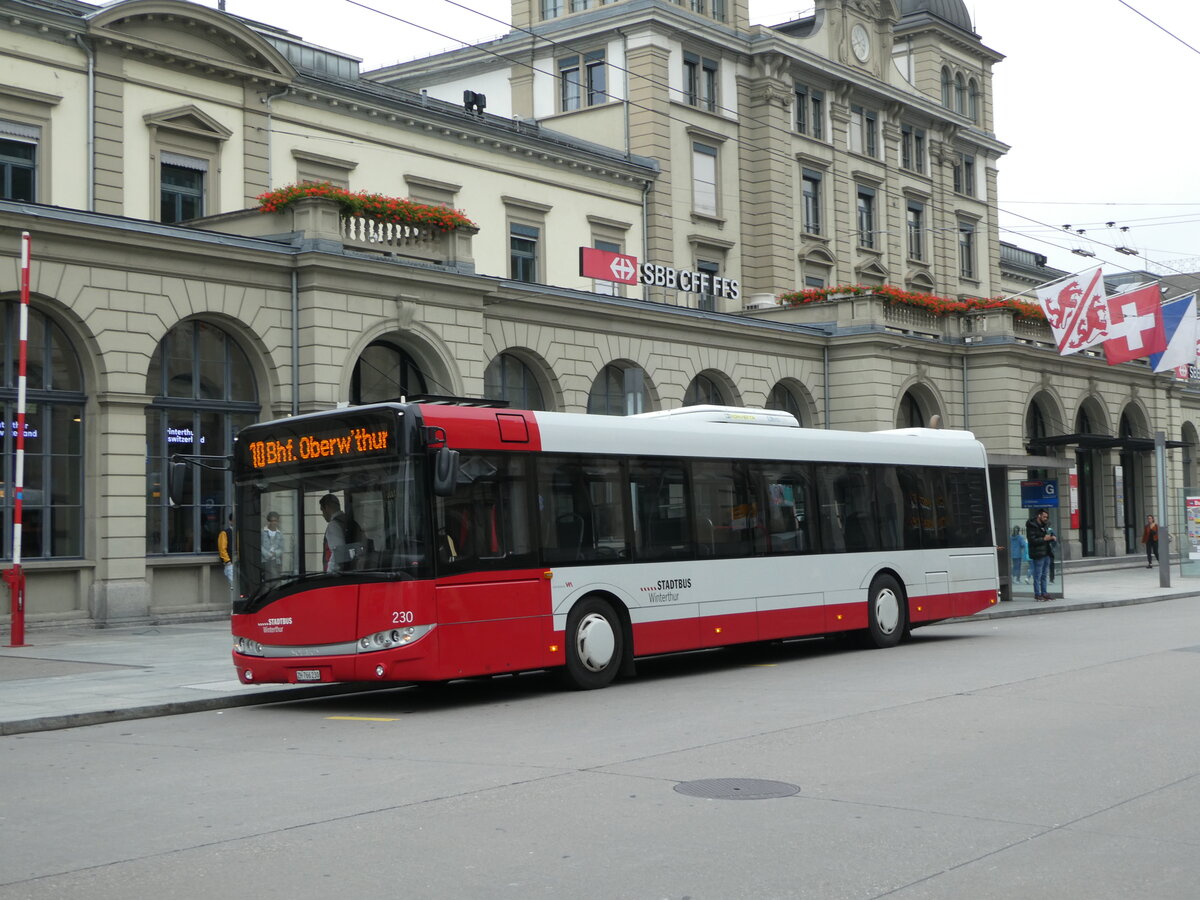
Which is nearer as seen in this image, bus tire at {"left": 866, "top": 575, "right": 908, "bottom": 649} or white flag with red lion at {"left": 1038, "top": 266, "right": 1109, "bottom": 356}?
bus tire at {"left": 866, "top": 575, "right": 908, "bottom": 649}

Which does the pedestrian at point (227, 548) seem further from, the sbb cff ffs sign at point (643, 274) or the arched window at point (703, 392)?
the arched window at point (703, 392)

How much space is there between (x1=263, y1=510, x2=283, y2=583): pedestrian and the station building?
881 cm

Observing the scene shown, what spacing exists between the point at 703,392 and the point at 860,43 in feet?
67.5

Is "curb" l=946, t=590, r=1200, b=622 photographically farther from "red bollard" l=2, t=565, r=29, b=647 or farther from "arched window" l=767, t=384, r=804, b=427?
"red bollard" l=2, t=565, r=29, b=647

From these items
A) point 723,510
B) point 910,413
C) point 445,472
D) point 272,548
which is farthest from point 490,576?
point 910,413

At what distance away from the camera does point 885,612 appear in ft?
65.5

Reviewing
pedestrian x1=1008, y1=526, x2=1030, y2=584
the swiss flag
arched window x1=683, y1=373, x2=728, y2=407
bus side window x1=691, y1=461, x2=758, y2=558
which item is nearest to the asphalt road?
bus side window x1=691, y1=461, x2=758, y2=558

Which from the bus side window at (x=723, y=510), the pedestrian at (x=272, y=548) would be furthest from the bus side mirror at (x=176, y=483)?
the bus side window at (x=723, y=510)

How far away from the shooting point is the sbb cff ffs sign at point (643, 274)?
33.9m

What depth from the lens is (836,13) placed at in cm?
4931

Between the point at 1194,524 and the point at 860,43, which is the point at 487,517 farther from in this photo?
the point at 860,43

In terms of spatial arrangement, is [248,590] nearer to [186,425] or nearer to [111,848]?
[111,848]

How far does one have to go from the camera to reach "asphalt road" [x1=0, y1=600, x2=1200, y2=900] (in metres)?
6.77

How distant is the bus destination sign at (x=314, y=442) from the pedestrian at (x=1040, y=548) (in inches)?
795
